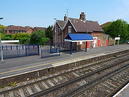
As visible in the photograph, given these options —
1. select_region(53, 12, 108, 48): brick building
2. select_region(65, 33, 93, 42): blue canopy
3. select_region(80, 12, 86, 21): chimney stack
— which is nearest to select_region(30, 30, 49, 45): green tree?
select_region(53, 12, 108, 48): brick building

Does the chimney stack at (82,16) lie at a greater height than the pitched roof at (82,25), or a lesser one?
greater

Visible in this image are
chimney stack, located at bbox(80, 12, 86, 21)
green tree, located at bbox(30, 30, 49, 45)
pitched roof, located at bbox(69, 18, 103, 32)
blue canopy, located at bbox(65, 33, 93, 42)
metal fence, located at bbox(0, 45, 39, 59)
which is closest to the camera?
metal fence, located at bbox(0, 45, 39, 59)

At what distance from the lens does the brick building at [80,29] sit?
30905mm

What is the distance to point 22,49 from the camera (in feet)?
69.7

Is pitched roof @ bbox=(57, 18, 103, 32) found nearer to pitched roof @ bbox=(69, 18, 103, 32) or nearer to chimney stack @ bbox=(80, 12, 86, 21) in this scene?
pitched roof @ bbox=(69, 18, 103, 32)

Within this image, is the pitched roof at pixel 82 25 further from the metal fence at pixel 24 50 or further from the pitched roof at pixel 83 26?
the metal fence at pixel 24 50

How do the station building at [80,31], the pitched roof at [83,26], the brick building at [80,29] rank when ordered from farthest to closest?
the brick building at [80,29] < the pitched roof at [83,26] < the station building at [80,31]

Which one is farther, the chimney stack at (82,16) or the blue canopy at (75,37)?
the chimney stack at (82,16)

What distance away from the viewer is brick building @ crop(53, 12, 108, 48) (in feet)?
101

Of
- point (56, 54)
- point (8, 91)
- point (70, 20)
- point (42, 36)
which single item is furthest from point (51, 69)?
point (42, 36)

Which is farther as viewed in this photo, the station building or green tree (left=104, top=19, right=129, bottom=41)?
green tree (left=104, top=19, right=129, bottom=41)

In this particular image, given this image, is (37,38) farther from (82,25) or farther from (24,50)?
(24,50)

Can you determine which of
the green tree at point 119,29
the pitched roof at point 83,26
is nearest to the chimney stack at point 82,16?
the pitched roof at point 83,26

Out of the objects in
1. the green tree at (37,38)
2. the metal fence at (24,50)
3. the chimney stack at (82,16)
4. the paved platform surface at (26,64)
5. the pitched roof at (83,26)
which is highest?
the chimney stack at (82,16)
